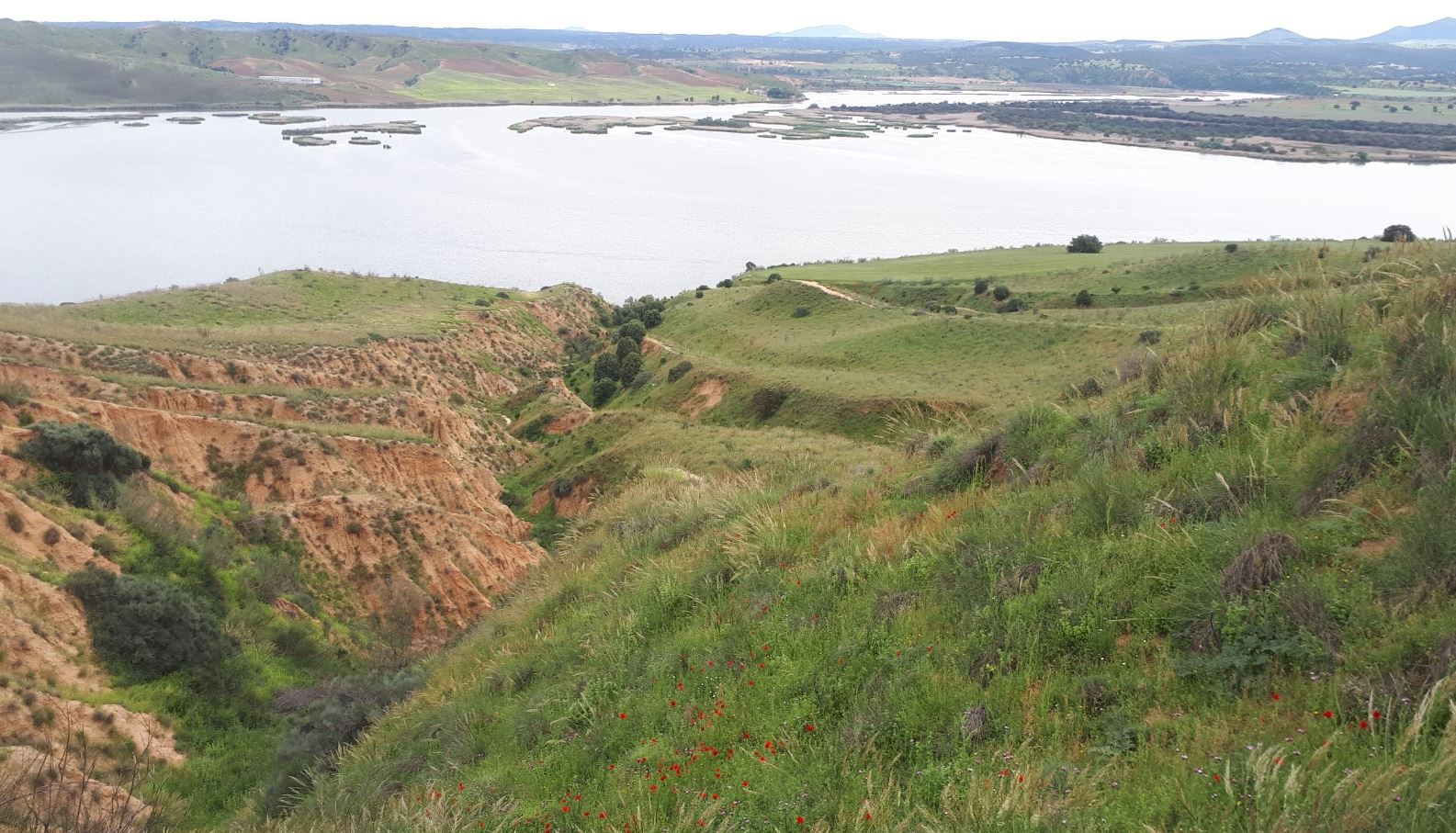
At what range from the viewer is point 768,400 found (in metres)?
39.0

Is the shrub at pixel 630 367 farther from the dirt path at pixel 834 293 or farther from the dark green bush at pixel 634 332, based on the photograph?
the dirt path at pixel 834 293

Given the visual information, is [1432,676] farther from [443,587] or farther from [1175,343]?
[443,587]

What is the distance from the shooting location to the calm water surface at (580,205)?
83875mm

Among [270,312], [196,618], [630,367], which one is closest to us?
[196,618]

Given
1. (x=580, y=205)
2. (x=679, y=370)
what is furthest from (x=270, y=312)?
(x=580, y=205)

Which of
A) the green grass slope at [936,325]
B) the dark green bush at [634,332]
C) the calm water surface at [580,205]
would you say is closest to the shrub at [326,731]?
the green grass slope at [936,325]

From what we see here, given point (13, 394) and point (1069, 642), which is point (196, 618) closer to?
point (13, 394)

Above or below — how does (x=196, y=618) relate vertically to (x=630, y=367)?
above

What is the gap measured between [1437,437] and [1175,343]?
529cm

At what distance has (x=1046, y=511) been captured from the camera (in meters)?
7.85

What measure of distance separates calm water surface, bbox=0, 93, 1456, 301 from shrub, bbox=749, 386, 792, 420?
1726 inches

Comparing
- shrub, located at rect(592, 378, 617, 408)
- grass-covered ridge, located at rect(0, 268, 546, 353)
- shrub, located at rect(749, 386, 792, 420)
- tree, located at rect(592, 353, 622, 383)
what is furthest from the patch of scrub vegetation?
tree, located at rect(592, 353, 622, 383)

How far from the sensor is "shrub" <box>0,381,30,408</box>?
76.0 feet

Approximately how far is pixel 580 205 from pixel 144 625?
323ft
